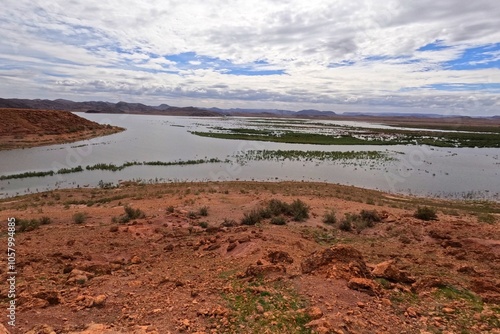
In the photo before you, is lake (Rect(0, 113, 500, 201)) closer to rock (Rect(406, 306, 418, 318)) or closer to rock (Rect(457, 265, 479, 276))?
rock (Rect(457, 265, 479, 276))

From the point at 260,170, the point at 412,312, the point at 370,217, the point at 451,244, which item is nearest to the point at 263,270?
the point at 412,312

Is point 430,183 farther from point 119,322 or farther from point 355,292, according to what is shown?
point 119,322

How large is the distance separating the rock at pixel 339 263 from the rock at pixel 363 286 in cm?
28

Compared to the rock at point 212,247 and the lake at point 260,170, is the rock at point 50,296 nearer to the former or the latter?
the rock at point 212,247

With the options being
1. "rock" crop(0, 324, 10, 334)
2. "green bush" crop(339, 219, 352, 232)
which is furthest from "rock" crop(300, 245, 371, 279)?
"green bush" crop(339, 219, 352, 232)

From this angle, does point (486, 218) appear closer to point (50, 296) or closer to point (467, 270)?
point (467, 270)

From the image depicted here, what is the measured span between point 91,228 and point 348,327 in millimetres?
9858

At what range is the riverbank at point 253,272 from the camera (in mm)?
5512

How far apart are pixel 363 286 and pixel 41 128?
196ft

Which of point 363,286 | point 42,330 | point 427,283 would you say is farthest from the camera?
point 427,283

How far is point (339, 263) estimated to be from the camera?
714 centimetres

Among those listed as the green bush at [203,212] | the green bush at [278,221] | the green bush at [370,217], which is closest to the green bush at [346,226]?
the green bush at [370,217]

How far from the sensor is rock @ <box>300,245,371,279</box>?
691cm

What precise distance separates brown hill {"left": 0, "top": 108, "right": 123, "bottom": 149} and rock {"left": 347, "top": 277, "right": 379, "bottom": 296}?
151ft
